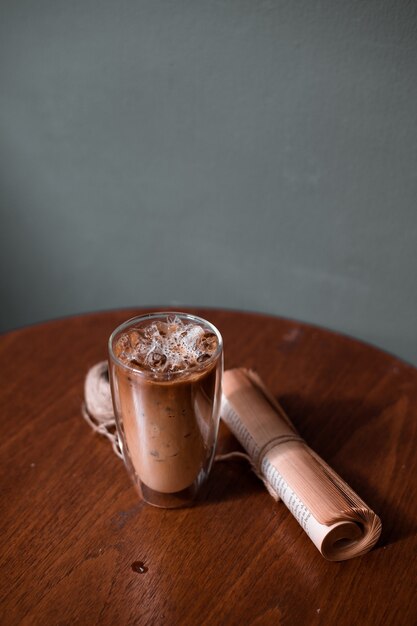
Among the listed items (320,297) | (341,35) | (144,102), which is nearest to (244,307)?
(320,297)

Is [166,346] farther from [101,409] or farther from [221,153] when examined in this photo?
[221,153]

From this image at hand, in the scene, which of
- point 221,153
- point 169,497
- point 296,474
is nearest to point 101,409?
point 169,497

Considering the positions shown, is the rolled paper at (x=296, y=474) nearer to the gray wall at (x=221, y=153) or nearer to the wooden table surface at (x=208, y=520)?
the wooden table surface at (x=208, y=520)

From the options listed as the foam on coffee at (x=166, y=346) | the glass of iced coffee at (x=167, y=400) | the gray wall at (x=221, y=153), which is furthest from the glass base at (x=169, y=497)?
the gray wall at (x=221, y=153)

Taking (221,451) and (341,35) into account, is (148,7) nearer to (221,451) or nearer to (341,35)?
(341,35)

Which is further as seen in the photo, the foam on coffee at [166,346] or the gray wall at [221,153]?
the gray wall at [221,153]

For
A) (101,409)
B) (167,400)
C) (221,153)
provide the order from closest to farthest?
(167,400) → (101,409) → (221,153)

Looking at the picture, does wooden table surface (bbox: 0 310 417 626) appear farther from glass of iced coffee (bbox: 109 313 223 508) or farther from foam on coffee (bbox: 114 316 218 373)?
foam on coffee (bbox: 114 316 218 373)
